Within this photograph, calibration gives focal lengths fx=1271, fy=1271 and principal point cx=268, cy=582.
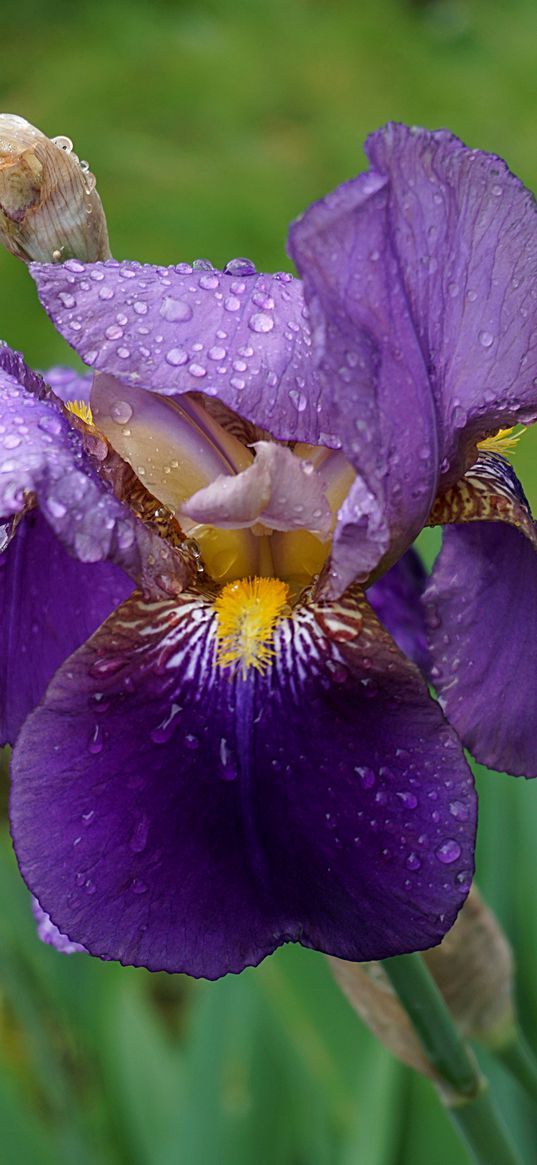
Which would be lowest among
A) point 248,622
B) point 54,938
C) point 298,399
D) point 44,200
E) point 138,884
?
point 54,938

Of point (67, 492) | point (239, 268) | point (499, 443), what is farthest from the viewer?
point (499, 443)

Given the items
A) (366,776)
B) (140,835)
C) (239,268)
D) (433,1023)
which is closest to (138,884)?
(140,835)

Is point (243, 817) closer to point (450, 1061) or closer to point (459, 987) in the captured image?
point (450, 1061)

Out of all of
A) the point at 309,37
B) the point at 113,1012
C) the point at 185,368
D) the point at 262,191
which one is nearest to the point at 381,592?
the point at 185,368

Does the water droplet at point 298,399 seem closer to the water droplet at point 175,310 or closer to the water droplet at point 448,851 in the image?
the water droplet at point 175,310

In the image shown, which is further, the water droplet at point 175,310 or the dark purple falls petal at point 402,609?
the dark purple falls petal at point 402,609

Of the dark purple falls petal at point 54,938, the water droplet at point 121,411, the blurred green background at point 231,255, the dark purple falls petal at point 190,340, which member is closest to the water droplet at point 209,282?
the dark purple falls petal at point 190,340

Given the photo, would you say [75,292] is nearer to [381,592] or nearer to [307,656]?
[307,656]
